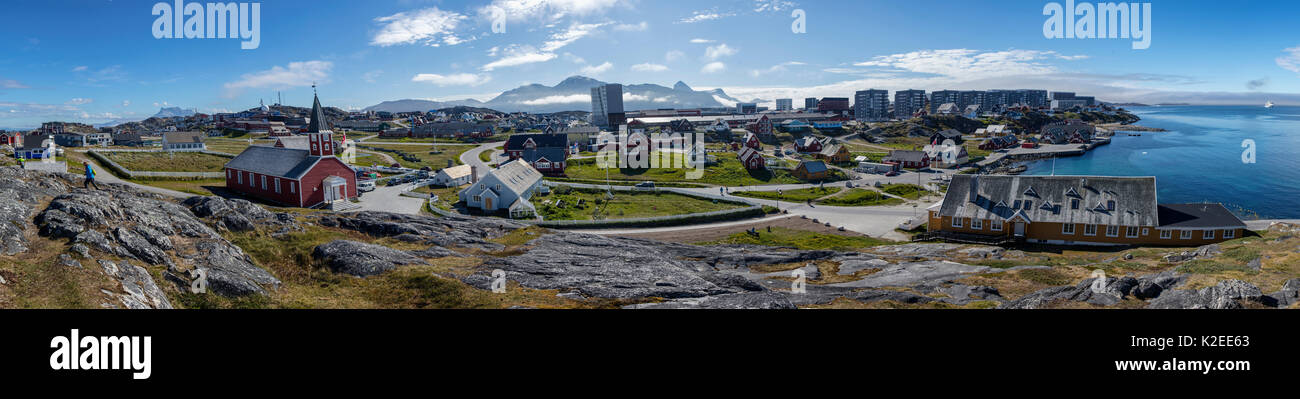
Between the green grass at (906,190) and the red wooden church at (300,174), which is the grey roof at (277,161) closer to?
the red wooden church at (300,174)

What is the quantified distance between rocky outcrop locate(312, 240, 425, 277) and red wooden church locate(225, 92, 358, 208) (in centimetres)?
2382

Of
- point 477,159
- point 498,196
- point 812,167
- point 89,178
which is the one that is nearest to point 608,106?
point 477,159

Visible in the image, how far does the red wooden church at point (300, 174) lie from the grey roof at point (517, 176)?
1238 centimetres

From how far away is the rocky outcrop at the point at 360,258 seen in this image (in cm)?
1977

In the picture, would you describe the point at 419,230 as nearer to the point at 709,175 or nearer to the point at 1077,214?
the point at 1077,214

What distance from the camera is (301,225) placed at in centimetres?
2580

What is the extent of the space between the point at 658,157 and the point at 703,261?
193ft

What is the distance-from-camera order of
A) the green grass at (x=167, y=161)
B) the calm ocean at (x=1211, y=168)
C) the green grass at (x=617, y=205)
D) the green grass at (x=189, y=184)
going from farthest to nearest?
the calm ocean at (x=1211, y=168) < the green grass at (x=167, y=161) < the green grass at (x=617, y=205) < the green grass at (x=189, y=184)

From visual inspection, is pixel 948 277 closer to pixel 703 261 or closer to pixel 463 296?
pixel 703 261

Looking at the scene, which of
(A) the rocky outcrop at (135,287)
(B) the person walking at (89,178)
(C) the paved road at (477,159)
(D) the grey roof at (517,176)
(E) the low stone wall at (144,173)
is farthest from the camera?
(C) the paved road at (477,159)

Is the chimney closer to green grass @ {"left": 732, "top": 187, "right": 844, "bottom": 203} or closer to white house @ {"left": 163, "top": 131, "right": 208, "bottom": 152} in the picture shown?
green grass @ {"left": 732, "top": 187, "right": 844, "bottom": 203}

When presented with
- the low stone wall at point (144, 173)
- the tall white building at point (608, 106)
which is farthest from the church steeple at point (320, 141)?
the tall white building at point (608, 106)
